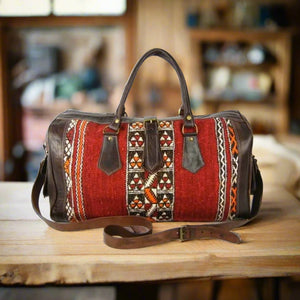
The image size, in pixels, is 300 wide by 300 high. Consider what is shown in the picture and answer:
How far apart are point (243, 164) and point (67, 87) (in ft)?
12.0

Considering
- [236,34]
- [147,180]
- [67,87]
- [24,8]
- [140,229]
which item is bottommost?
[140,229]

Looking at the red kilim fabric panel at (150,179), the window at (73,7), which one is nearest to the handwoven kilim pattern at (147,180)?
the red kilim fabric panel at (150,179)

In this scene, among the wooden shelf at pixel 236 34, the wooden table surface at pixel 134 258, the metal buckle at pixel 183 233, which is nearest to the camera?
the wooden table surface at pixel 134 258

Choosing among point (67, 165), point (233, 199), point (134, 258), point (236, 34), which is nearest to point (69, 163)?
point (67, 165)

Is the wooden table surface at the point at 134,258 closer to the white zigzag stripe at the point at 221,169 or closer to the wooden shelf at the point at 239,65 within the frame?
the white zigzag stripe at the point at 221,169

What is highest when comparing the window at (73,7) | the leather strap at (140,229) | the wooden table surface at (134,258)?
the window at (73,7)

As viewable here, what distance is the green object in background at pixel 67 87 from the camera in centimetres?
447

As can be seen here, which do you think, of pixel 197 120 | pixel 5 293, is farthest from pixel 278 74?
pixel 5 293

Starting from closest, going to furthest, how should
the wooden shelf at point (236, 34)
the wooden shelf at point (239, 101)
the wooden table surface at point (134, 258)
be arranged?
1. the wooden table surface at point (134, 258)
2. the wooden shelf at point (236, 34)
3. the wooden shelf at point (239, 101)

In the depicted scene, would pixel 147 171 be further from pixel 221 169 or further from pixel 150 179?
pixel 221 169

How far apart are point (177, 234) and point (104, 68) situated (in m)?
3.92

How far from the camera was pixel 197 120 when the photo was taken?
1.11 metres

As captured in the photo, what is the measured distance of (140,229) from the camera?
3.45 ft

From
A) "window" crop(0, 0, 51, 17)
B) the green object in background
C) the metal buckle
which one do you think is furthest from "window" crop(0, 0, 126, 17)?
the metal buckle
